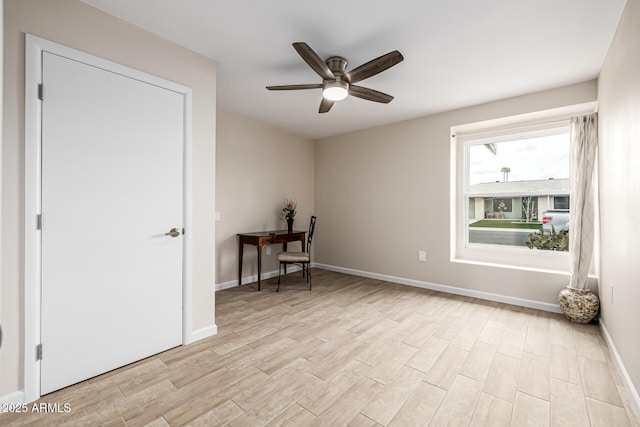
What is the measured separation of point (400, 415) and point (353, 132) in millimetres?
4128

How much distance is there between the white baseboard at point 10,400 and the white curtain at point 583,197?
4.52 m

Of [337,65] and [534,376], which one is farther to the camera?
[337,65]

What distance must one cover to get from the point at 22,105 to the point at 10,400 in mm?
1706

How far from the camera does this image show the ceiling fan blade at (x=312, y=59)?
203cm

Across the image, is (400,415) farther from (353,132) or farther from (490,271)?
(353,132)

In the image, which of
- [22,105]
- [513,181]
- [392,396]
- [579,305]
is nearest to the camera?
[22,105]

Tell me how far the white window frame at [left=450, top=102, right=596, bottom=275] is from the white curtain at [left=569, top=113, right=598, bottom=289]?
0.97ft

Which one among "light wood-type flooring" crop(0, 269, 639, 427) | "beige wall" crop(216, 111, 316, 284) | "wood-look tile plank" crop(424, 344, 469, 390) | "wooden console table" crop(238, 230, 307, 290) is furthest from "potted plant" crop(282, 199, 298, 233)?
"wood-look tile plank" crop(424, 344, 469, 390)

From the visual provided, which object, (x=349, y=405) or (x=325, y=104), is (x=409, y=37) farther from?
(x=349, y=405)

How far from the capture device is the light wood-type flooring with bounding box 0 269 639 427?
1694mm

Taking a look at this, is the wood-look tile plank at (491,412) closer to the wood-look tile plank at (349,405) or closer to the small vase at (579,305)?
the wood-look tile plank at (349,405)

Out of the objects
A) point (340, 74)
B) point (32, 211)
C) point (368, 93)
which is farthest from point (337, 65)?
point (32, 211)

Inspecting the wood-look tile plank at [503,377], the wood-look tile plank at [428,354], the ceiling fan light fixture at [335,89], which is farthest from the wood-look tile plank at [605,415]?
the ceiling fan light fixture at [335,89]

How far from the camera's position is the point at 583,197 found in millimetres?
3006
